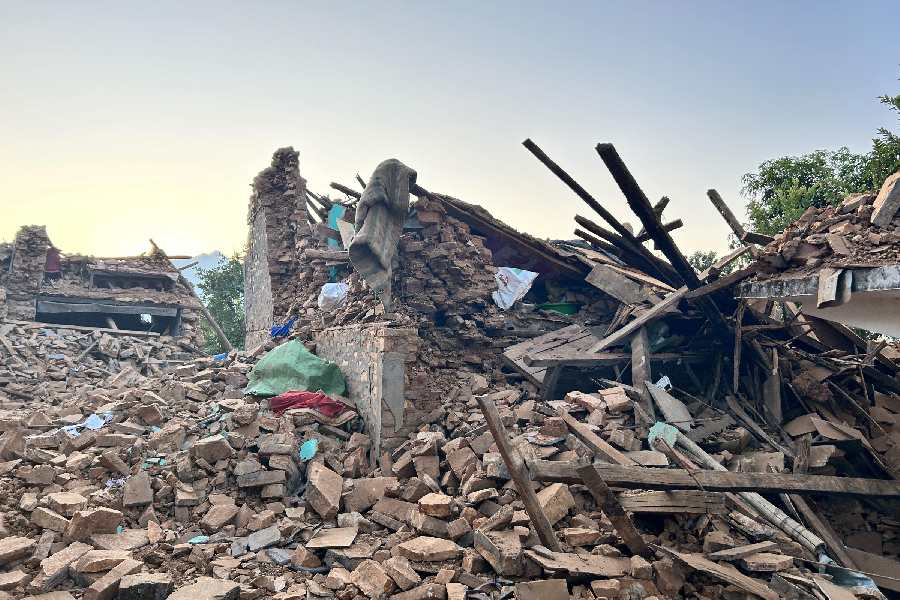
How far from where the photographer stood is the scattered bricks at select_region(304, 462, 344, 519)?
545cm

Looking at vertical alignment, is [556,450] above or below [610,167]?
below

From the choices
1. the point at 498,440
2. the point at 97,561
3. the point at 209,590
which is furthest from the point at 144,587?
the point at 498,440

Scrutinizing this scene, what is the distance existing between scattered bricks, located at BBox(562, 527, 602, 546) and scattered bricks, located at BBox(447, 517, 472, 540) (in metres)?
0.87

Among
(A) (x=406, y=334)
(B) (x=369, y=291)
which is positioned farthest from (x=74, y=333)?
(A) (x=406, y=334)

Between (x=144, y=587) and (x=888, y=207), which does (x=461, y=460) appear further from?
(x=888, y=207)

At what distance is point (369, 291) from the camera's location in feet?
27.2

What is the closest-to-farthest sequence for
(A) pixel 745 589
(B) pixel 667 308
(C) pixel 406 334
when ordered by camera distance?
1. (A) pixel 745 589
2. (C) pixel 406 334
3. (B) pixel 667 308

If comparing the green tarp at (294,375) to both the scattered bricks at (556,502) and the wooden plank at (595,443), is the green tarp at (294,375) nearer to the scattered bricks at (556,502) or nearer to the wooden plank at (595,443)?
the wooden plank at (595,443)

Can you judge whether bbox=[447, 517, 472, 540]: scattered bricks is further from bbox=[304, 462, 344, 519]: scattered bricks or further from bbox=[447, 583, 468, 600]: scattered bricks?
bbox=[304, 462, 344, 519]: scattered bricks

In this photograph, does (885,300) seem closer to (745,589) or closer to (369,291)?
(745,589)

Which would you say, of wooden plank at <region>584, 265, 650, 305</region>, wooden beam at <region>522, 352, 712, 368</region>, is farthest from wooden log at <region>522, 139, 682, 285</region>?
wooden beam at <region>522, 352, 712, 368</region>

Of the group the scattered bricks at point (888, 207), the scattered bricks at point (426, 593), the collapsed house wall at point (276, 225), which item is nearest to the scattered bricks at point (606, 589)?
the scattered bricks at point (426, 593)

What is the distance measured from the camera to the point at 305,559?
182 inches

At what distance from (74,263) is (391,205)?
1608 cm
